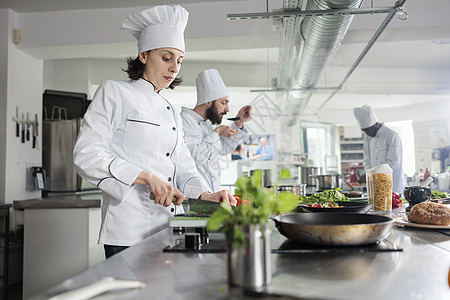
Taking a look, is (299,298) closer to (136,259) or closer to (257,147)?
(136,259)

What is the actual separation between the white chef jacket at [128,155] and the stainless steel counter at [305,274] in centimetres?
49

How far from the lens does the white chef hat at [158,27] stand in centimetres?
162

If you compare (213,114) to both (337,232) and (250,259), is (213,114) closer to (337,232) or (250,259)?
(337,232)

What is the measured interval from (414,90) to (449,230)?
5.73m

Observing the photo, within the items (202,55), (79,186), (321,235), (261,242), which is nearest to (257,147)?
(202,55)

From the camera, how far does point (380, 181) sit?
67.4 inches

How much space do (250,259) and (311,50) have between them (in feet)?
9.42

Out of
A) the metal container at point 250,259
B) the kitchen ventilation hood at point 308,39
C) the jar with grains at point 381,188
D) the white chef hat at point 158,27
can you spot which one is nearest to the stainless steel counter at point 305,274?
the metal container at point 250,259

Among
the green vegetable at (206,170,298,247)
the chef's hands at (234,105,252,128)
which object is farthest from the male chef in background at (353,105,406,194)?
the green vegetable at (206,170,298,247)

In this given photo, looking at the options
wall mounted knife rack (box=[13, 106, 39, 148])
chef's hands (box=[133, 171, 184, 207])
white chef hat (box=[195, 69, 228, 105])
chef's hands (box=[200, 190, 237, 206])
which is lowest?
chef's hands (box=[200, 190, 237, 206])

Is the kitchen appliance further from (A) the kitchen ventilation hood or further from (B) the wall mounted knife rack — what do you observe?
(B) the wall mounted knife rack

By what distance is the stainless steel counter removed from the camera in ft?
1.88

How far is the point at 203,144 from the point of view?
294cm

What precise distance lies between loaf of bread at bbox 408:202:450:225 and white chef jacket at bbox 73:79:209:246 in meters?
0.79
